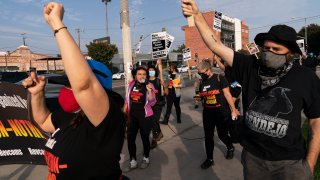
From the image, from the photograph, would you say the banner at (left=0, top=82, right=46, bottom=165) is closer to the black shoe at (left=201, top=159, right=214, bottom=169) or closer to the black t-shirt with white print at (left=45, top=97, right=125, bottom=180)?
the black t-shirt with white print at (left=45, top=97, right=125, bottom=180)

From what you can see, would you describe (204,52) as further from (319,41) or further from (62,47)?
(62,47)

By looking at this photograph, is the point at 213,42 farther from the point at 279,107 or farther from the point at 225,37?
the point at 225,37

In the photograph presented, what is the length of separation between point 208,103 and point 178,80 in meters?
4.32

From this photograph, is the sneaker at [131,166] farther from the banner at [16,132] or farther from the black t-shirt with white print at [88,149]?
the black t-shirt with white print at [88,149]

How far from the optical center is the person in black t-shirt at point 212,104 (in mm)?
5392

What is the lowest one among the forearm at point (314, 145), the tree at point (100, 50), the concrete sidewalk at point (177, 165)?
the concrete sidewalk at point (177, 165)

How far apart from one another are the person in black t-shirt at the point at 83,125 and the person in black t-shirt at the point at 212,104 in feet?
11.6

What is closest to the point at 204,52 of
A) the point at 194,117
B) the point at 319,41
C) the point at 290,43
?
the point at 319,41

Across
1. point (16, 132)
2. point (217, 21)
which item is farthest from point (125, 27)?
point (16, 132)

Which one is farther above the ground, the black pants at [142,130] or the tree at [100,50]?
the tree at [100,50]

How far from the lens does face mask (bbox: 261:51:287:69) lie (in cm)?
260

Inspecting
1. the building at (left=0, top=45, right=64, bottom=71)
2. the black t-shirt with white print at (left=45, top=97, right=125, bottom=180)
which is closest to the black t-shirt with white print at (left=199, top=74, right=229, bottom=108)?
the black t-shirt with white print at (left=45, top=97, right=125, bottom=180)

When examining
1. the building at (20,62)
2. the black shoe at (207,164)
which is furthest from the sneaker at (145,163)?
the building at (20,62)

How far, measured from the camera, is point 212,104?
17.8 feet
